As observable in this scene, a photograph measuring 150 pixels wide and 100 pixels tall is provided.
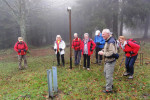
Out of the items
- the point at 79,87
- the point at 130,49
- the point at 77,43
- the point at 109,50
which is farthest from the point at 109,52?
the point at 77,43

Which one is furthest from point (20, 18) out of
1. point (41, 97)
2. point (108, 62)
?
point (108, 62)

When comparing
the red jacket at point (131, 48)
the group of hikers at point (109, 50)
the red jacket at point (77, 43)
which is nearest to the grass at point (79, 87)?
the group of hikers at point (109, 50)

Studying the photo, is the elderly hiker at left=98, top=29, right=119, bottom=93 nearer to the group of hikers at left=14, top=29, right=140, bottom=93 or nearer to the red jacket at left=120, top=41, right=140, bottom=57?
the group of hikers at left=14, top=29, right=140, bottom=93

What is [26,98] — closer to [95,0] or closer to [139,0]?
[95,0]

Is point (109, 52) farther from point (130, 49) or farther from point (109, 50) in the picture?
point (130, 49)

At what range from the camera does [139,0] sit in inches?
641

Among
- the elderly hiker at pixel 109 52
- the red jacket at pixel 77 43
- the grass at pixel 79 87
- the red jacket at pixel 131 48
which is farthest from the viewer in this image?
the red jacket at pixel 77 43

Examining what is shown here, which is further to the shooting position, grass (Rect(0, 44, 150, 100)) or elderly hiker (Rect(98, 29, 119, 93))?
grass (Rect(0, 44, 150, 100))

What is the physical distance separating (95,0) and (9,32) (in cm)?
1735

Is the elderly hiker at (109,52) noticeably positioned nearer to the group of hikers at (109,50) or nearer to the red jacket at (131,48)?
the group of hikers at (109,50)

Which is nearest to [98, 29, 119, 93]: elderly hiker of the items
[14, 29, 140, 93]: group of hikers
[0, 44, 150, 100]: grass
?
[14, 29, 140, 93]: group of hikers

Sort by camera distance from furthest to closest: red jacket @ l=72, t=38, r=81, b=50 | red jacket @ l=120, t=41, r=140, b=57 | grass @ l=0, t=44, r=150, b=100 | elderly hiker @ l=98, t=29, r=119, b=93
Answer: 1. red jacket @ l=72, t=38, r=81, b=50
2. red jacket @ l=120, t=41, r=140, b=57
3. grass @ l=0, t=44, r=150, b=100
4. elderly hiker @ l=98, t=29, r=119, b=93

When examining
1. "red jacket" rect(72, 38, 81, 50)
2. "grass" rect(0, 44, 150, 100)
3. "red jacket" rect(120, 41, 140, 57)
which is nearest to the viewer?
"grass" rect(0, 44, 150, 100)

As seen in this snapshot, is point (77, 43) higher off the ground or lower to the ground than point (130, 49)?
higher
